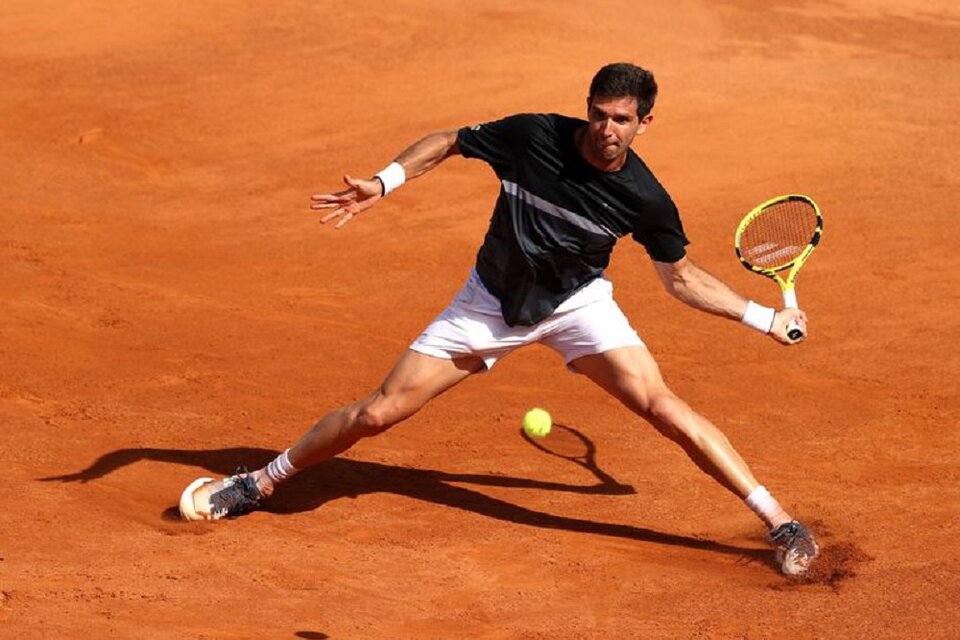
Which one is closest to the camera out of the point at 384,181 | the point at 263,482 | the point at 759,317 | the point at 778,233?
the point at 384,181

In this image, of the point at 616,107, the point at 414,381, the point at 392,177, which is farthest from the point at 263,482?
the point at 616,107

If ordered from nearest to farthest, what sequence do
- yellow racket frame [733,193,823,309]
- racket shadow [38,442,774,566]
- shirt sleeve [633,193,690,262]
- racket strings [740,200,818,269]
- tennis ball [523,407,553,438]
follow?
1. shirt sleeve [633,193,690,262]
2. yellow racket frame [733,193,823,309]
3. racket shadow [38,442,774,566]
4. racket strings [740,200,818,269]
5. tennis ball [523,407,553,438]

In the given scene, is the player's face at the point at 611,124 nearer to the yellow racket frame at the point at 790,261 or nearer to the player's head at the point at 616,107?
the player's head at the point at 616,107

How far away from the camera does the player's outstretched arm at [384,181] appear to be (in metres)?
6.99

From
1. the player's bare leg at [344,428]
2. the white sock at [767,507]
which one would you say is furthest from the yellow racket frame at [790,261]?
the player's bare leg at [344,428]

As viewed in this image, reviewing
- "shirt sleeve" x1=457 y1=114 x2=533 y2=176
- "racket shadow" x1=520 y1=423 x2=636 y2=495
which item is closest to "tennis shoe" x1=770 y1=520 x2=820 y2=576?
"racket shadow" x1=520 y1=423 x2=636 y2=495

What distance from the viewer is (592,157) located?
708 centimetres

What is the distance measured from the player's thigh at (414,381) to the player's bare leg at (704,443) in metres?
0.77

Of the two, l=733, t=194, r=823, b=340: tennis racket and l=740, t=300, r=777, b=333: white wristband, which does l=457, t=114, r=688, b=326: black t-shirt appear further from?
l=733, t=194, r=823, b=340: tennis racket

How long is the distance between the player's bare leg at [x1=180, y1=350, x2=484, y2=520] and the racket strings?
162 centimetres

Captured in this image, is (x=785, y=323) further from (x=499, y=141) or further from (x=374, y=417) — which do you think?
(x=374, y=417)

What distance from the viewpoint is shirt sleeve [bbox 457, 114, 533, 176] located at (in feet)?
23.7

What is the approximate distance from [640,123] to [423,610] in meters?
2.41

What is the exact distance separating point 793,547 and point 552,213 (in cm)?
194
